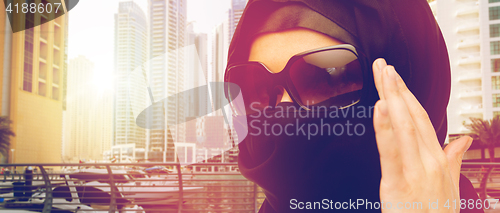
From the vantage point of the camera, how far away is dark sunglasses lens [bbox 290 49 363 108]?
469 millimetres

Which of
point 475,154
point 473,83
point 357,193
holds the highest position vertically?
point 473,83

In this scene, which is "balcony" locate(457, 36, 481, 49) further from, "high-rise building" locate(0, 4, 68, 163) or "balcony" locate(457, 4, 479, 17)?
"high-rise building" locate(0, 4, 68, 163)

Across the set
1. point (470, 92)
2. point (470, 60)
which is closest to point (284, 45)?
point (470, 60)

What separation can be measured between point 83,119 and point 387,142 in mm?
42452

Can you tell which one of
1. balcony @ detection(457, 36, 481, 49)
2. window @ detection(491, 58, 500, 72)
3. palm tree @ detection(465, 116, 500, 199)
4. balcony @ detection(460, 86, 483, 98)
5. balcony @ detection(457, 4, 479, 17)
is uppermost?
balcony @ detection(457, 4, 479, 17)

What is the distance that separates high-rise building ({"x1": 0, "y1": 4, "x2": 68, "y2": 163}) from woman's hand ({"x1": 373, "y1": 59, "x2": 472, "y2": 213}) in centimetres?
2530

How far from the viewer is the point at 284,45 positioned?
21.1 inches

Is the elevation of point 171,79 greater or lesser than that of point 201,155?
greater

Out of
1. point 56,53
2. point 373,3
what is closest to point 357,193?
point 373,3

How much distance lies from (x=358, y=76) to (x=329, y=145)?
0.40ft

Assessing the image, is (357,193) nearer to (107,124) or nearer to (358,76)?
(358,76)

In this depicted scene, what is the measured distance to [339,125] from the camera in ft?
1.64

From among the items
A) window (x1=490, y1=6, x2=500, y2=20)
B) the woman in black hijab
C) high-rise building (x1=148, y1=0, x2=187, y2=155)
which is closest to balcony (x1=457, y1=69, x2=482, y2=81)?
window (x1=490, y1=6, x2=500, y2=20)

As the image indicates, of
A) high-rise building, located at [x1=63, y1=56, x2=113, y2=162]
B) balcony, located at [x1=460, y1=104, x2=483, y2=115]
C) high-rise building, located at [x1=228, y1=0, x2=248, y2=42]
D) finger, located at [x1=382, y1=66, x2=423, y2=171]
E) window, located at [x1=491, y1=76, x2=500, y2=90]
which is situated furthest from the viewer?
high-rise building, located at [x1=63, y1=56, x2=113, y2=162]
